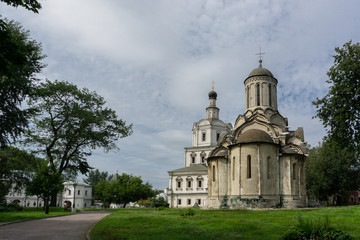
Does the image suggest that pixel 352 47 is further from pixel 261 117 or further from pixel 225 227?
pixel 225 227

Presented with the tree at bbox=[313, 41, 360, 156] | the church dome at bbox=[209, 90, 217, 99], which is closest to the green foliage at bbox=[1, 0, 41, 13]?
the tree at bbox=[313, 41, 360, 156]

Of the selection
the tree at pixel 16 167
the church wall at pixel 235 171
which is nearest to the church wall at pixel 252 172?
the church wall at pixel 235 171

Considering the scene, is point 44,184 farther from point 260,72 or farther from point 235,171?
point 260,72

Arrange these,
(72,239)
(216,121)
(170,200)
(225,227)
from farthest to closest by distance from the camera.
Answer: (216,121) → (170,200) → (225,227) → (72,239)

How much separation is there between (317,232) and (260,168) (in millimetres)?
18468

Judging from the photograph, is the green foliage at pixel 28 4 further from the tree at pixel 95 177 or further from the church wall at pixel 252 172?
the tree at pixel 95 177

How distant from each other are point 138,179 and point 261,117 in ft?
86.1

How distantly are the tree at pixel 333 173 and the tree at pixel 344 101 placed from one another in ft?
62.1

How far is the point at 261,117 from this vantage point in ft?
104

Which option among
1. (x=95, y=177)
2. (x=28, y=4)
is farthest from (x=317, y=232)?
(x=95, y=177)

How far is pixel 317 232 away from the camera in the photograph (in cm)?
844

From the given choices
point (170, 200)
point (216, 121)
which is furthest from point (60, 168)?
point (216, 121)

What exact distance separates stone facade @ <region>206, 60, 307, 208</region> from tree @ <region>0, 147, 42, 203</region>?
19.0 m

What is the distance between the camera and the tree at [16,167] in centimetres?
2853
